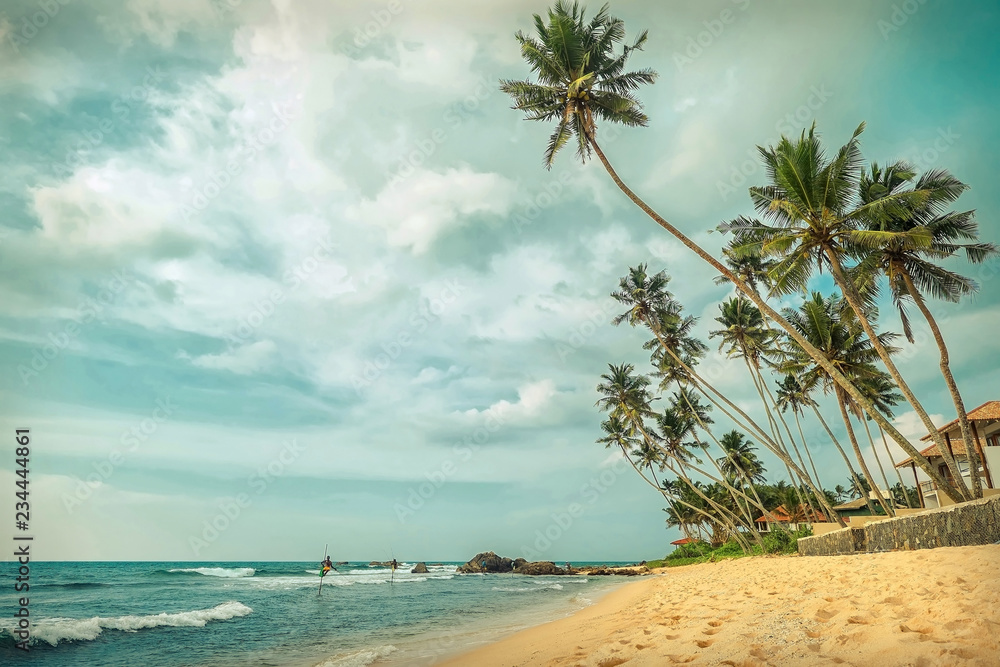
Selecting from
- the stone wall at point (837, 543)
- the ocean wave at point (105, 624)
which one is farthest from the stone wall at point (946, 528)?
the ocean wave at point (105, 624)

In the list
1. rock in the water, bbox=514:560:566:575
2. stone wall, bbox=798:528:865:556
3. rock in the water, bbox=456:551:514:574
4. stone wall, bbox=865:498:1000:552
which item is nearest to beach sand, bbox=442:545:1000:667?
stone wall, bbox=865:498:1000:552

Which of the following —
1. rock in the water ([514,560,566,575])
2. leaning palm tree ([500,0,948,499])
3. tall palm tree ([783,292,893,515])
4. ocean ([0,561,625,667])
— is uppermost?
leaning palm tree ([500,0,948,499])

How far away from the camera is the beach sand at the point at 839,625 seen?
3.37m

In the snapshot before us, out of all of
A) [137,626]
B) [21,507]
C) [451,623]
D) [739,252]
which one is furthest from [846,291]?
[137,626]

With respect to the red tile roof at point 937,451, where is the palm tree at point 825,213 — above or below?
above

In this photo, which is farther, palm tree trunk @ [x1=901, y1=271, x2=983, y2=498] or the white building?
the white building

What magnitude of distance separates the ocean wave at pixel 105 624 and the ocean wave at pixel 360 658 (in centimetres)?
745

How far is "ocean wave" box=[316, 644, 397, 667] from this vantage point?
8.76 m

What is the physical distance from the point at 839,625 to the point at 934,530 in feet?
19.7

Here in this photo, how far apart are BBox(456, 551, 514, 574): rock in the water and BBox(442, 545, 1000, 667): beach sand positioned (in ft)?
222

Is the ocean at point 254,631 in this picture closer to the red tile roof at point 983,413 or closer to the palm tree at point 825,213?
the palm tree at point 825,213

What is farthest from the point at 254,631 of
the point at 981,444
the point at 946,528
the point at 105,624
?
the point at 981,444

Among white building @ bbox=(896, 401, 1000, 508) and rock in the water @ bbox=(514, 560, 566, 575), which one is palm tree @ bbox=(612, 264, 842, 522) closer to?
white building @ bbox=(896, 401, 1000, 508)

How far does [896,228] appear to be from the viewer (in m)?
13.9
